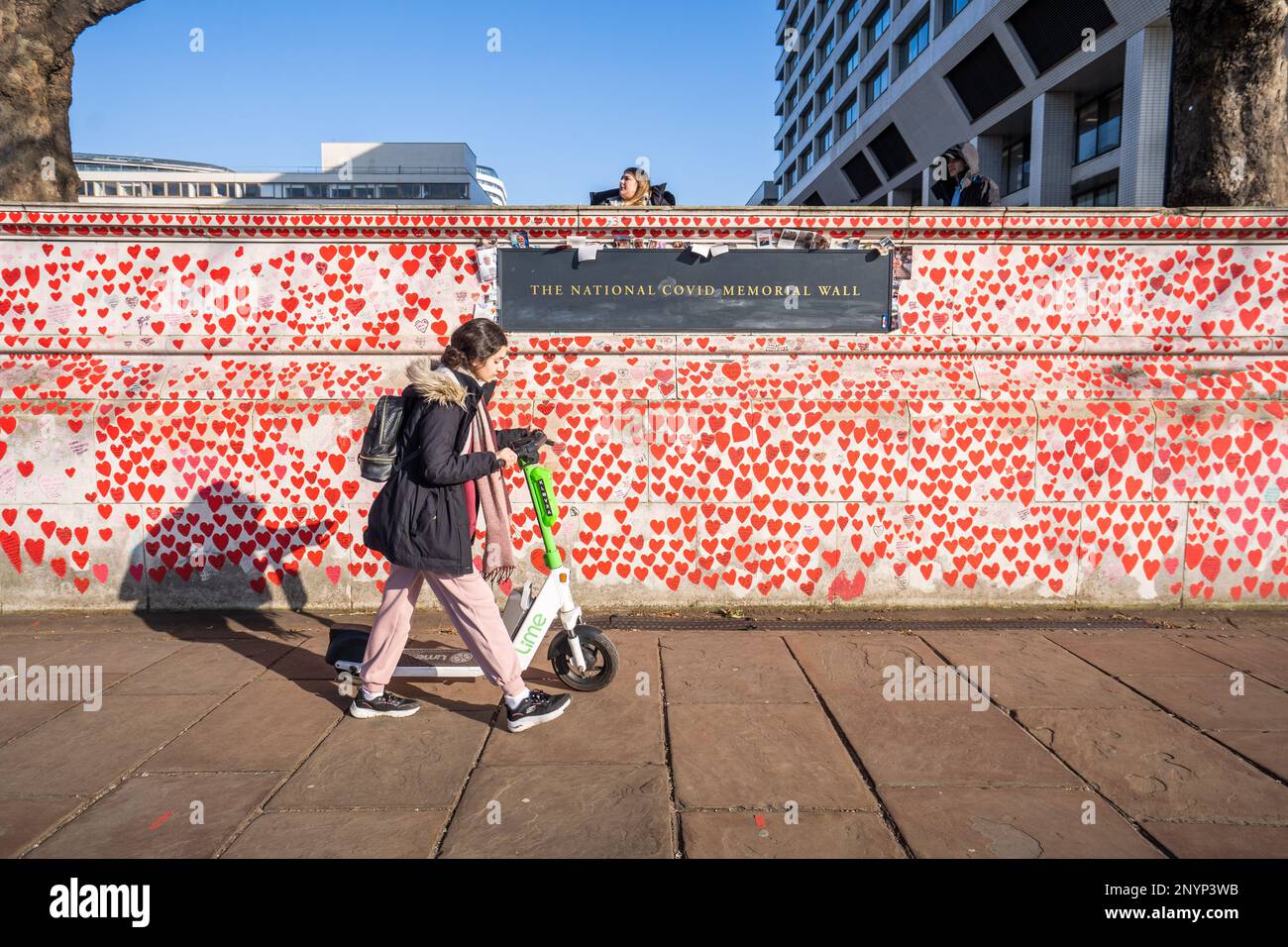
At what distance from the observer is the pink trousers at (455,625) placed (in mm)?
3463

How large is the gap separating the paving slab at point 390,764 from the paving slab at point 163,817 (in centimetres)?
16

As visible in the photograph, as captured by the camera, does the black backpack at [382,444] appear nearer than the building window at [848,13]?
Yes

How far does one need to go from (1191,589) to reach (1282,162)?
3.83 m

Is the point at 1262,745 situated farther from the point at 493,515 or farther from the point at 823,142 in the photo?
the point at 823,142

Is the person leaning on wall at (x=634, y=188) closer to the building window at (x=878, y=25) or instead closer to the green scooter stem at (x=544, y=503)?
the green scooter stem at (x=544, y=503)

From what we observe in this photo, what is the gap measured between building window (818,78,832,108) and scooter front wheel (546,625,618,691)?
168 ft

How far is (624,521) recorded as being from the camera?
217 inches

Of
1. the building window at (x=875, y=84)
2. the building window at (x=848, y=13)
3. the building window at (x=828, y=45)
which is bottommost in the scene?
the building window at (x=875, y=84)

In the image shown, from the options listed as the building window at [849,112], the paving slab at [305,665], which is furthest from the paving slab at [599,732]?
the building window at [849,112]

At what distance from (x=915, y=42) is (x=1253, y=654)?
3539cm

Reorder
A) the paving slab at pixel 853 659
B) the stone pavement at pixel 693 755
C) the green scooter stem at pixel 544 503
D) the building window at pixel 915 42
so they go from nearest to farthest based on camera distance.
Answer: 1. the stone pavement at pixel 693 755
2. the green scooter stem at pixel 544 503
3. the paving slab at pixel 853 659
4. the building window at pixel 915 42

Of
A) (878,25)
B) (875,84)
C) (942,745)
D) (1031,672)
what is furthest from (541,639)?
(878,25)

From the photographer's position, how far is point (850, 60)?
4362 cm
